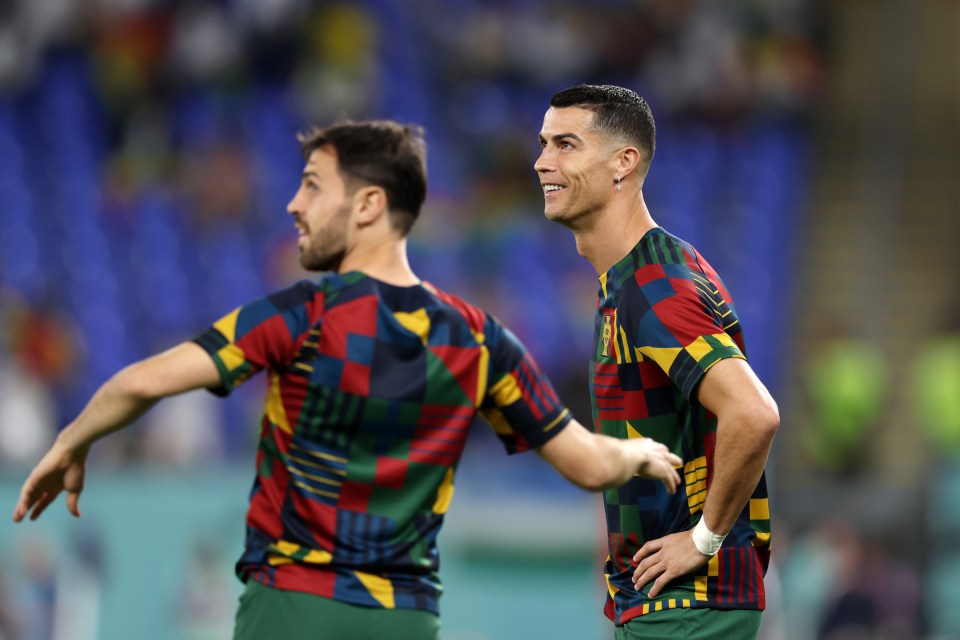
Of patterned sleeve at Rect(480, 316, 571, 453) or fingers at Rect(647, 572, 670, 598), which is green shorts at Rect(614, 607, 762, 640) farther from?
patterned sleeve at Rect(480, 316, 571, 453)

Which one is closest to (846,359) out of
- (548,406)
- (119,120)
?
(119,120)

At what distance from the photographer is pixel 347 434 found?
147 inches

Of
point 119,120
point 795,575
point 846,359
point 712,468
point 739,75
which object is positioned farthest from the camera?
point 739,75

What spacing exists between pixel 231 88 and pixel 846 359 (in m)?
5.72

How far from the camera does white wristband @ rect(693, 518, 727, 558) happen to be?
3.35 meters

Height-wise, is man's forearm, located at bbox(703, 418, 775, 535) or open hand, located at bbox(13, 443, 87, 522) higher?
open hand, located at bbox(13, 443, 87, 522)

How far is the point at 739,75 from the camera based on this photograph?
13.8 m

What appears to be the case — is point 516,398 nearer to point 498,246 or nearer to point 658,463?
point 658,463

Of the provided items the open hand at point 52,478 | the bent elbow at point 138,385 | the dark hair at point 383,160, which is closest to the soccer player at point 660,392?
the dark hair at point 383,160

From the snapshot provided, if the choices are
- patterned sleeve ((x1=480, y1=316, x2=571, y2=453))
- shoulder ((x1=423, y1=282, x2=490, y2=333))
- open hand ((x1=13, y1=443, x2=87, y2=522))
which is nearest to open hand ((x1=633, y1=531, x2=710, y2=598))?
patterned sleeve ((x1=480, y1=316, x2=571, y2=453))

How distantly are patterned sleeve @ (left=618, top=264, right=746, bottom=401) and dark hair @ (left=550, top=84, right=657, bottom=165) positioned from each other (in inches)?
14.4

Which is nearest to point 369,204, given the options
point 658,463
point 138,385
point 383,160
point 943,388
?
point 383,160

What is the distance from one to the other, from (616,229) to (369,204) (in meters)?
0.75

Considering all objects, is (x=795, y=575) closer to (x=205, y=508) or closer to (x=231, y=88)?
(x=205, y=508)
